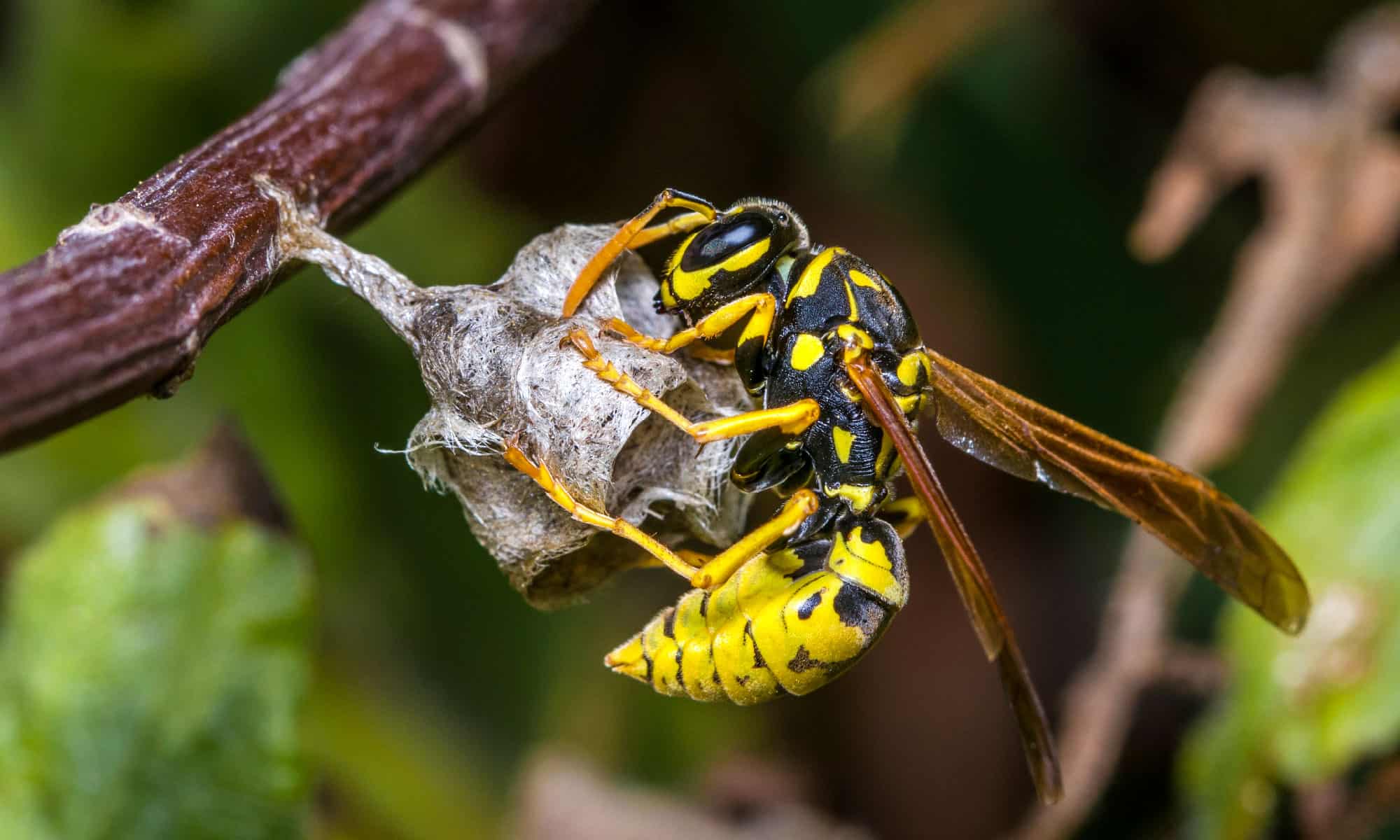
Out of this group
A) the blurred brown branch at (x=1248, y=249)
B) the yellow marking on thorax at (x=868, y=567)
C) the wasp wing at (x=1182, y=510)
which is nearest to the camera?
the yellow marking on thorax at (x=868, y=567)

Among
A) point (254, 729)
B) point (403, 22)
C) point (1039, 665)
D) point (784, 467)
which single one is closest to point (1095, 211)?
point (1039, 665)

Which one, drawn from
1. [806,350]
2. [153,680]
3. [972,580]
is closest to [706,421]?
[806,350]

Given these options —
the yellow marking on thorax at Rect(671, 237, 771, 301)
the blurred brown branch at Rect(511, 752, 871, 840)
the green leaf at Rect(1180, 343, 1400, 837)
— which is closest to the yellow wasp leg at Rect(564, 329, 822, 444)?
the yellow marking on thorax at Rect(671, 237, 771, 301)

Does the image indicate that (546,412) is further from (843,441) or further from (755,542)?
(843,441)

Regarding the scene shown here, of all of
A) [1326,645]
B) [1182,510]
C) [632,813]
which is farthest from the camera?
[632,813]

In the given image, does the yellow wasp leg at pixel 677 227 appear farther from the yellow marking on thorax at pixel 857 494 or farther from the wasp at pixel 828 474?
the yellow marking on thorax at pixel 857 494

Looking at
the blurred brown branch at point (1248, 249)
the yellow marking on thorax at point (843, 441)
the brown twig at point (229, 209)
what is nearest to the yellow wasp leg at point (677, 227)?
the brown twig at point (229, 209)

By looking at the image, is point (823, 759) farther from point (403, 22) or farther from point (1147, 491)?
point (403, 22)
